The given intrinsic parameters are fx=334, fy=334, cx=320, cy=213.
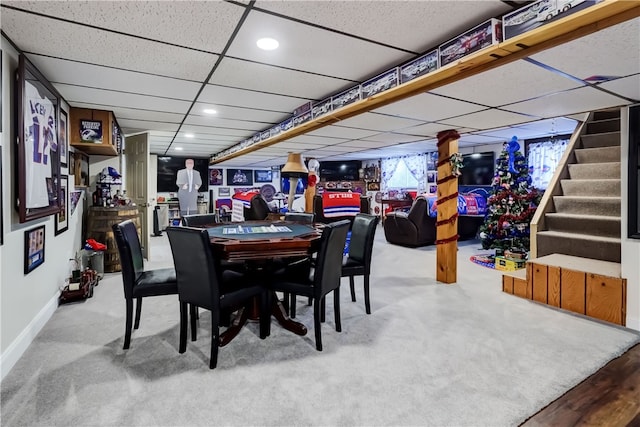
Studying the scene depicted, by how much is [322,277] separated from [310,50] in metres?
1.56

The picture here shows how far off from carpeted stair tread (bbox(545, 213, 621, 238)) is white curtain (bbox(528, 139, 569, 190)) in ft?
8.66

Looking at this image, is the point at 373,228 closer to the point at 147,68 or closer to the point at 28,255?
the point at 147,68

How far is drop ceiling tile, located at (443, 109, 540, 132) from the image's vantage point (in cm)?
342

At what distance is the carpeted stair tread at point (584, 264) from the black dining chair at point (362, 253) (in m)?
1.81

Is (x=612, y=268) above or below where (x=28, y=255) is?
below

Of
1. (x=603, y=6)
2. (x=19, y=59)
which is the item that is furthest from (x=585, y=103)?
(x=19, y=59)

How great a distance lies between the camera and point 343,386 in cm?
195

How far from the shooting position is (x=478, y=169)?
24.5 ft

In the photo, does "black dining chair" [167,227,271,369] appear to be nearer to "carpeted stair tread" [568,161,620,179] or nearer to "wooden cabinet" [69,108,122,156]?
"wooden cabinet" [69,108,122,156]

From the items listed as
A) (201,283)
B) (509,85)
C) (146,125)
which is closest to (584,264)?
(509,85)

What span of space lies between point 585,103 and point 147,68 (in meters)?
3.72

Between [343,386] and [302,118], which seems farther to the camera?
[302,118]

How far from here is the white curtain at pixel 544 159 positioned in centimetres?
633

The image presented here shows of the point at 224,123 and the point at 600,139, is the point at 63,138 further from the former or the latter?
the point at 600,139
